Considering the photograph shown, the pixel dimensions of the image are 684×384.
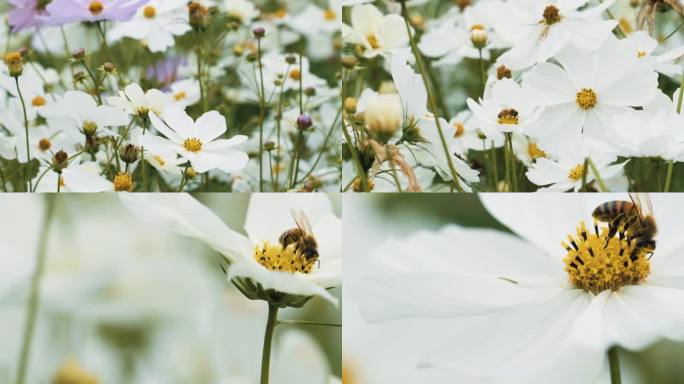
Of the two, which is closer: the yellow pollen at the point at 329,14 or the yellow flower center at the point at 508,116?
the yellow flower center at the point at 508,116

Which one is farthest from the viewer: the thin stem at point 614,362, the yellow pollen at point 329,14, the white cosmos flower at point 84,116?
the yellow pollen at point 329,14

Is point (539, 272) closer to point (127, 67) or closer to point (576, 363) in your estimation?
point (576, 363)

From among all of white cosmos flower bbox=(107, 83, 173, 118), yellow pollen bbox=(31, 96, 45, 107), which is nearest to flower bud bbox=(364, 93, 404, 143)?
white cosmos flower bbox=(107, 83, 173, 118)

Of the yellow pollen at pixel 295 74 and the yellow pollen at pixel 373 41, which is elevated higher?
the yellow pollen at pixel 373 41

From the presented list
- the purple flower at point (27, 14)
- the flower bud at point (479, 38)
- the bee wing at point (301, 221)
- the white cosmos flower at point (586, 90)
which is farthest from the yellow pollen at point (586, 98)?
the purple flower at point (27, 14)

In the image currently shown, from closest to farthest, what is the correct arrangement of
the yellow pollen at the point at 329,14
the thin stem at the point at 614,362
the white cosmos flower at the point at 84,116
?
the thin stem at the point at 614,362 < the white cosmos flower at the point at 84,116 < the yellow pollen at the point at 329,14

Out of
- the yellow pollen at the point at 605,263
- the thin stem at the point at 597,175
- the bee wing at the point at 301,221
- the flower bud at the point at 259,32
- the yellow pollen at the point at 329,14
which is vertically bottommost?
the yellow pollen at the point at 605,263

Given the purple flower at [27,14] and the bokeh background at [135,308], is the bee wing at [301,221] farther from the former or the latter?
the purple flower at [27,14]

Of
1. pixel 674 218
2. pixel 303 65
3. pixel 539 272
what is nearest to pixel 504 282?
pixel 539 272
